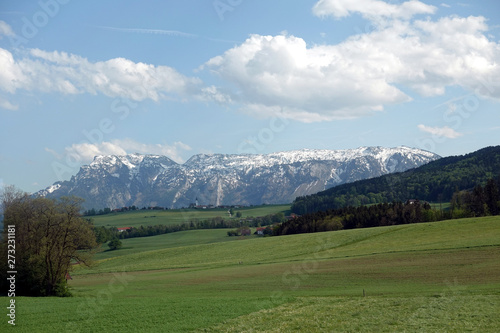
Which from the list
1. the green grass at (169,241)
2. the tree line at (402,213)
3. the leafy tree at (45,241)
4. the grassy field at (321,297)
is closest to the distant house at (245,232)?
the green grass at (169,241)

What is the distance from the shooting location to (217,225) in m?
197

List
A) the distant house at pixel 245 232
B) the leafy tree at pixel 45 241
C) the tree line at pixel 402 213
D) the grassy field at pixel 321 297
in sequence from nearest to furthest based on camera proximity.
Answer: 1. the grassy field at pixel 321 297
2. the leafy tree at pixel 45 241
3. the tree line at pixel 402 213
4. the distant house at pixel 245 232

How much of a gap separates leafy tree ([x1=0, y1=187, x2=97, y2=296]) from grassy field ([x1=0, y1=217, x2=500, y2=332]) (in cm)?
531

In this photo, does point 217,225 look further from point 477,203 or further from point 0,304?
point 0,304

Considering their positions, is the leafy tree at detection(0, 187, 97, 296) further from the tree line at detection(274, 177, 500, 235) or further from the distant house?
the distant house

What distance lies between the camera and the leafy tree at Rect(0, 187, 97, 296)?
48.8 m

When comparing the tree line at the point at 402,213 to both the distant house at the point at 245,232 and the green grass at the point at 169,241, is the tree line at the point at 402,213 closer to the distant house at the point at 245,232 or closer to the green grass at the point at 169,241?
the green grass at the point at 169,241

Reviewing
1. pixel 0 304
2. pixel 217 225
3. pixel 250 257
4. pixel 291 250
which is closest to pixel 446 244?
pixel 291 250

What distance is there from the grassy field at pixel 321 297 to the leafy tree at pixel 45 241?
5.31 metres

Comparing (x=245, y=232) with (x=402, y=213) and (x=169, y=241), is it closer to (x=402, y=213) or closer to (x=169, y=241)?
(x=169, y=241)

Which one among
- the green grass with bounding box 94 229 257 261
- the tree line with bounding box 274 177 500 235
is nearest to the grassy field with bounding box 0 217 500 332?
the tree line with bounding box 274 177 500 235

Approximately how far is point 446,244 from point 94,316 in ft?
168

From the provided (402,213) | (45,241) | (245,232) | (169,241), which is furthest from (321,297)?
(245,232)

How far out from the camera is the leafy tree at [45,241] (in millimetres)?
48750
